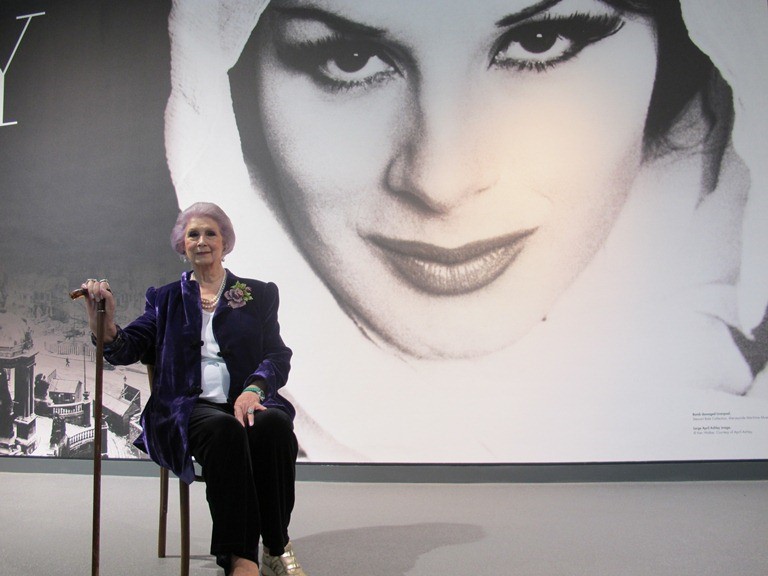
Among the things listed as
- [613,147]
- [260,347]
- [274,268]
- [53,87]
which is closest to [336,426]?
[274,268]

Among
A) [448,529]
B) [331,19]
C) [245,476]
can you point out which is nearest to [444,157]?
[331,19]

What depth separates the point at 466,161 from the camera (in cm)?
304

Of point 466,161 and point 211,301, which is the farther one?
point 466,161

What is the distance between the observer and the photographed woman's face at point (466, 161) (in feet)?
9.86

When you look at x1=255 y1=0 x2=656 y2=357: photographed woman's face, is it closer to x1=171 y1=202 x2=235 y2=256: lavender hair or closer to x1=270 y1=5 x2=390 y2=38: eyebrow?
Result: x1=270 y1=5 x2=390 y2=38: eyebrow

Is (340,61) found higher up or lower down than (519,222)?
higher up

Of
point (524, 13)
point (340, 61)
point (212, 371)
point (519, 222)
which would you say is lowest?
point (212, 371)

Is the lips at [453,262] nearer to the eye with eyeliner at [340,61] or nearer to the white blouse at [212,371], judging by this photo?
the eye with eyeliner at [340,61]

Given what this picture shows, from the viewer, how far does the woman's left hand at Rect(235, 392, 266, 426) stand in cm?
169

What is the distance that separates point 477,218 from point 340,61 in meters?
0.97

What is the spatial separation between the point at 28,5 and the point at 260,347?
2625 millimetres

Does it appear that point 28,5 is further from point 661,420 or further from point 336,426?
point 661,420

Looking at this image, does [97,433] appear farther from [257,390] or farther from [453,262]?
[453,262]

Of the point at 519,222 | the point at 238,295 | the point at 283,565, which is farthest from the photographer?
the point at 519,222
